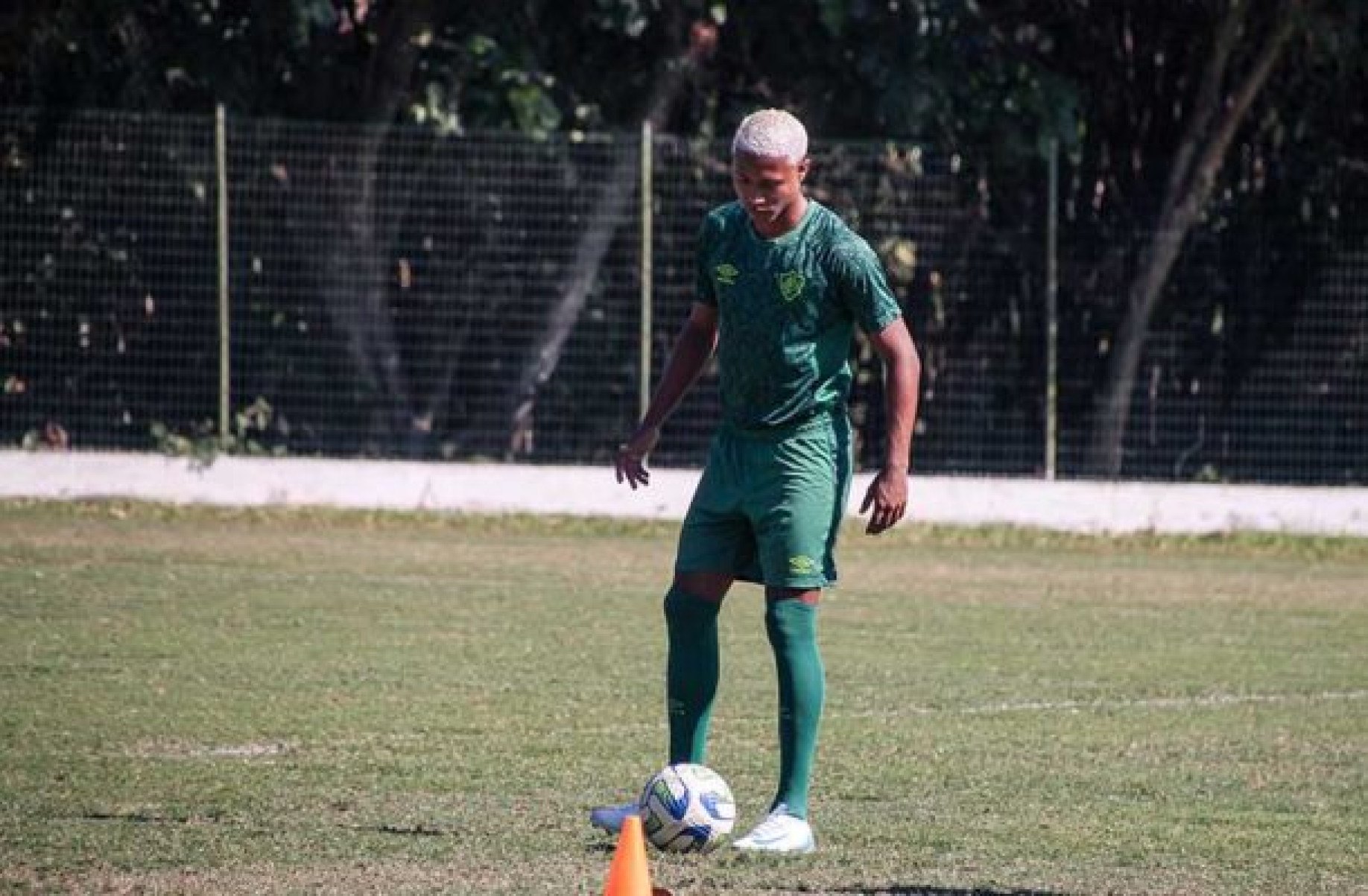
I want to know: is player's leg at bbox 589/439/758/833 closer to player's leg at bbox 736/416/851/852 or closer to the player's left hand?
player's leg at bbox 736/416/851/852

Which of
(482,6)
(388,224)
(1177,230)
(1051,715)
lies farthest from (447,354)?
(1051,715)

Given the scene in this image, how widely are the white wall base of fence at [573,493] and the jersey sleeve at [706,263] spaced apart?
11500mm

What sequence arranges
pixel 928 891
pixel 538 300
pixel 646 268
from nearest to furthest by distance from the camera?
pixel 928 891 → pixel 538 300 → pixel 646 268

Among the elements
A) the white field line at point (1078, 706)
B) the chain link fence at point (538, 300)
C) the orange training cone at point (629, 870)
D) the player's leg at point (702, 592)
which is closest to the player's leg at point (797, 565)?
the player's leg at point (702, 592)

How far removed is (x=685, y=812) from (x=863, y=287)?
5.38ft

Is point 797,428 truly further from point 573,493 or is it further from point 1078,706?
point 573,493

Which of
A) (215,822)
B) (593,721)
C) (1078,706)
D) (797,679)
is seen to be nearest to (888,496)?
(797,679)

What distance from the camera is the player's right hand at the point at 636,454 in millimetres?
7867

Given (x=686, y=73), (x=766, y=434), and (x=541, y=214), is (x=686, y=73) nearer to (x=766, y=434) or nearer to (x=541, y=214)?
(x=541, y=214)

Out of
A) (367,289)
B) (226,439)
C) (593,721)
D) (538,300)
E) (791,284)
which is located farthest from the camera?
(538,300)

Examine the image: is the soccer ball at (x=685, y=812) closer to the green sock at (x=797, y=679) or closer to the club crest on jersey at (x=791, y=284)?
the green sock at (x=797, y=679)

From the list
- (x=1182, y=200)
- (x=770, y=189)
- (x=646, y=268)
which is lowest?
(x=770, y=189)

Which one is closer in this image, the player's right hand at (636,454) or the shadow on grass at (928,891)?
the shadow on grass at (928,891)

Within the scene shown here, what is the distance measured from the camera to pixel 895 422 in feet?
24.3
